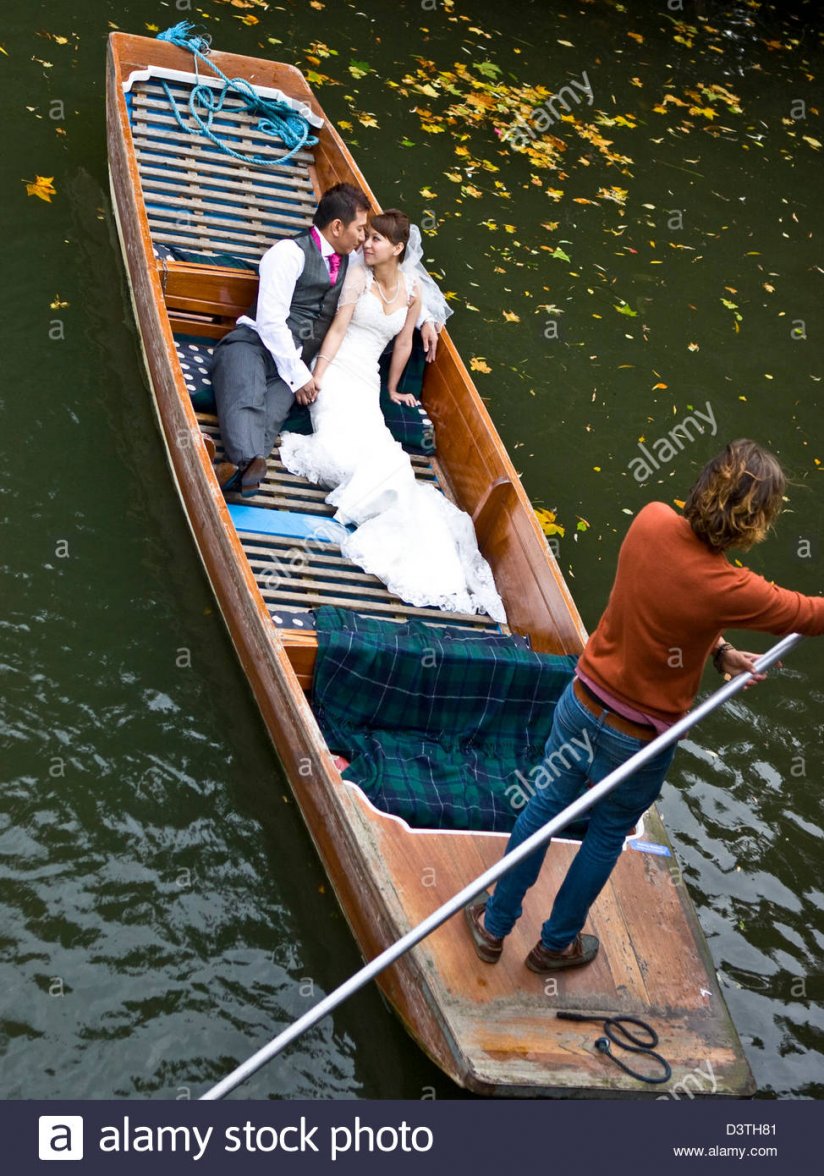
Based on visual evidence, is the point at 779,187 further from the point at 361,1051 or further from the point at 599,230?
the point at 361,1051

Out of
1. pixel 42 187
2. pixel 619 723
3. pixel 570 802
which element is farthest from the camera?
pixel 42 187

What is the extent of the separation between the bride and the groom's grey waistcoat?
0.16 ft

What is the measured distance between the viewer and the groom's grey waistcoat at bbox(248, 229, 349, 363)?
5504mm

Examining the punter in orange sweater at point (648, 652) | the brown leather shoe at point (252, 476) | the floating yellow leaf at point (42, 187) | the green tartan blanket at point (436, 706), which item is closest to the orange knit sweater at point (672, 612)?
the punter in orange sweater at point (648, 652)

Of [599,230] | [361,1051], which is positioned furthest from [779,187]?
[361,1051]

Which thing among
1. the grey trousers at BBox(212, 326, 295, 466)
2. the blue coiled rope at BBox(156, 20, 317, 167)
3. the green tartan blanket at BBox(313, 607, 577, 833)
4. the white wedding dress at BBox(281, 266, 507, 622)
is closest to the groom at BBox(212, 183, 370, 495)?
the grey trousers at BBox(212, 326, 295, 466)

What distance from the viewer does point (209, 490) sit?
15.7 feet

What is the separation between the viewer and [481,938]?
3611mm

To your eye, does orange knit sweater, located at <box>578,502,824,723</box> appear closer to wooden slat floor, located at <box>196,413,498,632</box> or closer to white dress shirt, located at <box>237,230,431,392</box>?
wooden slat floor, located at <box>196,413,498,632</box>

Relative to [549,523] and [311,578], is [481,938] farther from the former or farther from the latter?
[549,523]

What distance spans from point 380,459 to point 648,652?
2.37m

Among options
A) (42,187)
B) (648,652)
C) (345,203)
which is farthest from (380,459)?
(42,187)

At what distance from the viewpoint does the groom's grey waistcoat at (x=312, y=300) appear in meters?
5.50

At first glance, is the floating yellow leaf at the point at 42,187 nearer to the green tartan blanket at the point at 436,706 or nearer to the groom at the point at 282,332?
the groom at the point at 282,332
